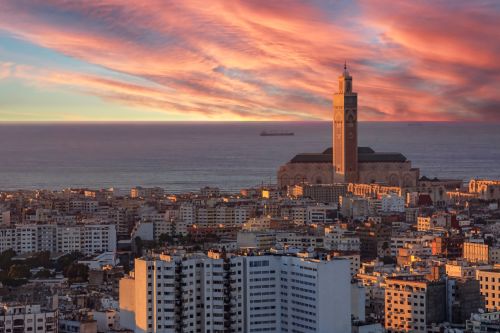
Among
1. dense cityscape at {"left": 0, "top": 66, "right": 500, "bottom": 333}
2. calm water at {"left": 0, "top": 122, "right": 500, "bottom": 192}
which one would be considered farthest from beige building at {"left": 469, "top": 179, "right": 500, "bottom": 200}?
calm water at {"left": 0, "top": 122, "right": 500, "bottom": 192}

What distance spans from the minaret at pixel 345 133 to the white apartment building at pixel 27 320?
105ft

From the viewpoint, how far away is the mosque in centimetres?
5256

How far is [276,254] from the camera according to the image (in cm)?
2152

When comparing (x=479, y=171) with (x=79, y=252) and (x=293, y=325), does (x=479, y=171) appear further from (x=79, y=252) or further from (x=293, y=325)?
(x=293, y=325)

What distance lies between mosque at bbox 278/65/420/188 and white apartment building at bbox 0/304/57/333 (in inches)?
1254

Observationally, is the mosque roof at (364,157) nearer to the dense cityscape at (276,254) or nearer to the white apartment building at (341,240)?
the dense cityscape at (276,254)

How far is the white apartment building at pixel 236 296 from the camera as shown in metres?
20.2

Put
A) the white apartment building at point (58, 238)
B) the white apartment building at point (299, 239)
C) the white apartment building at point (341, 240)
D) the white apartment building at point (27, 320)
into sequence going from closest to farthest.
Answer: the white apartment building at point (27, 320), the white apartment building at point (341, 240), the white apartment building at point (299, 239), the white apartment building at point (58, 238)

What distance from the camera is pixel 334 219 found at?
A: 40.7m

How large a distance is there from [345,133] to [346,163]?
3.92 ft

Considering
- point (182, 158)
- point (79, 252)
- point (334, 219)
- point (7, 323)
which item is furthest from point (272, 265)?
point (182, 158)

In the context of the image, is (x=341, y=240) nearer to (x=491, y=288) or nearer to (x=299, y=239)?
(x=299, y=239)

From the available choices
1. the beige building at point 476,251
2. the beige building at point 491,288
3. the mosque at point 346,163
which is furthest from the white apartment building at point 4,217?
the beige building at point 491,288

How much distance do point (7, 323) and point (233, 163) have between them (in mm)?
59321
